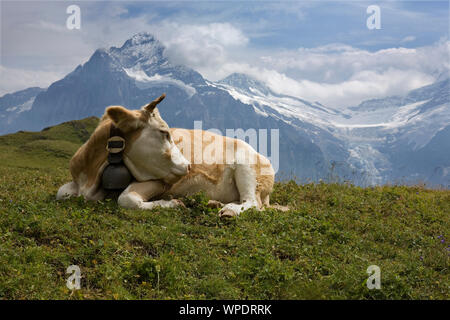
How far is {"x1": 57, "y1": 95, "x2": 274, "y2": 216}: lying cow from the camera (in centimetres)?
871

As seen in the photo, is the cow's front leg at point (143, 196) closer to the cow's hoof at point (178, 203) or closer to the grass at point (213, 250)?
the cow's hoof at point (178, 203)

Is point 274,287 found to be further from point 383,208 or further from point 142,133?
point 383,208

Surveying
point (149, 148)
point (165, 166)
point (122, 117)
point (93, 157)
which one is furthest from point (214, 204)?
point (93, 157)

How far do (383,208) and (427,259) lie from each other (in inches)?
134

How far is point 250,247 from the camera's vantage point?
22.7ft

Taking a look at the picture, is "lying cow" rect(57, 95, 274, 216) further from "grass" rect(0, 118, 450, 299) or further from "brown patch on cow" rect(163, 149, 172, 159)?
"grass" rect(0, 118, 450, 299)

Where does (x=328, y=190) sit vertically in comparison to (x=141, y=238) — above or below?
below

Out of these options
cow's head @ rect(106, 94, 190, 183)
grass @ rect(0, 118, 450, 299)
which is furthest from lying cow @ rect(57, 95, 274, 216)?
grass @ rect(0, 118, 450, 299)

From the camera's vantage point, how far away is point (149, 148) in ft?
28.6

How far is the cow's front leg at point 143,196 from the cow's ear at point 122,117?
4.02ft

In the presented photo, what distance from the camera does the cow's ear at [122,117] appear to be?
834 centimetres

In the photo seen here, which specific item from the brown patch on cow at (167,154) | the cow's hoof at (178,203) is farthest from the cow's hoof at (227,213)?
the brown patch on cow at (167,154)

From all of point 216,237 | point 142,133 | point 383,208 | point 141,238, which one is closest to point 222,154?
point 142,133

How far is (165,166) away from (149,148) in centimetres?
50
